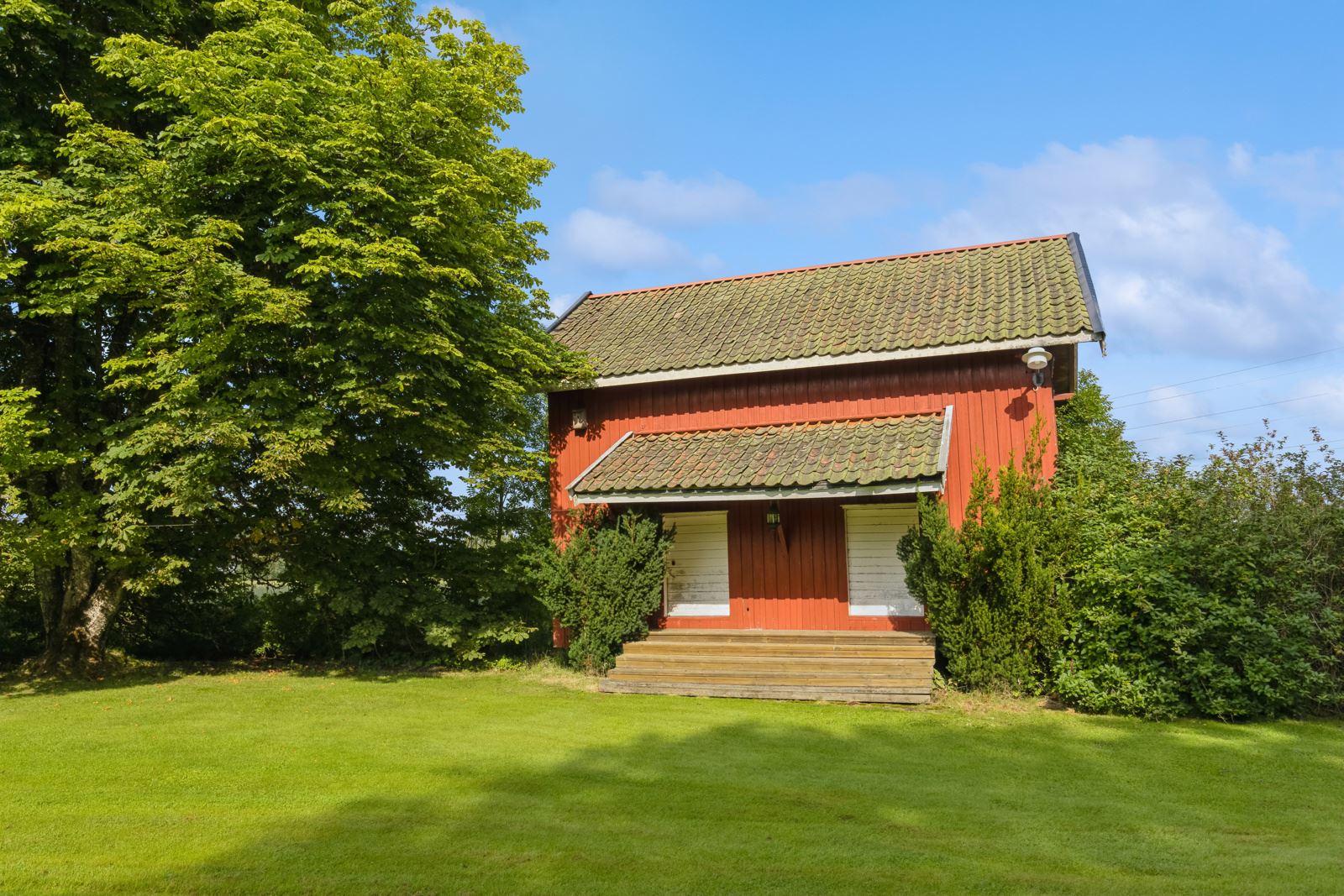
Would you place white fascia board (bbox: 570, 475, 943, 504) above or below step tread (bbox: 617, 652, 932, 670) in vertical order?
above

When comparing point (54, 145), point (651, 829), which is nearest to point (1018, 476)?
point (651, 829)

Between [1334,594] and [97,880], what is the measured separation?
11.8 meters

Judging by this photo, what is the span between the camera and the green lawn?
4.83m

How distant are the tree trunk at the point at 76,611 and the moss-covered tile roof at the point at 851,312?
29.0 feet

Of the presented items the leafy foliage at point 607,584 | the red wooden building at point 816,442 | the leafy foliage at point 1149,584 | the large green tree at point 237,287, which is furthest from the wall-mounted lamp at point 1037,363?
the large green tree at point 237,287

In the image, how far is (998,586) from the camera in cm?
1061

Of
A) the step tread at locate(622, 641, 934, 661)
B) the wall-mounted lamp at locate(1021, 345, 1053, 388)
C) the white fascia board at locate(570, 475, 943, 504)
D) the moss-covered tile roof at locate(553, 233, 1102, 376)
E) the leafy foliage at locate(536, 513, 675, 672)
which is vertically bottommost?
the step tread at locate(622, 641, 934, 661)

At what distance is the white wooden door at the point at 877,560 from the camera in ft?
40.9

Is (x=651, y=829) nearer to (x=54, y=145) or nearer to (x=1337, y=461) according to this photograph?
(x=1337, y=461)

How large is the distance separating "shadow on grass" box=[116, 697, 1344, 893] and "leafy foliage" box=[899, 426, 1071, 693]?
1765mm

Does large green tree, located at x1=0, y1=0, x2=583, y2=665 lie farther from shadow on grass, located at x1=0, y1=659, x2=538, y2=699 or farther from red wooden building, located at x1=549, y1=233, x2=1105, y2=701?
red wooden building, located at x1=549, y1=233, x2=1105, y2=701

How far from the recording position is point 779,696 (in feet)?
35.5

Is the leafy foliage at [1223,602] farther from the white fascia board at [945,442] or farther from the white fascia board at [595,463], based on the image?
the white fascia board at [595,463]

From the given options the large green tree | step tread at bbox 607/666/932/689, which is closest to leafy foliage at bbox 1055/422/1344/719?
step tread at bbox 607/666/932/689
